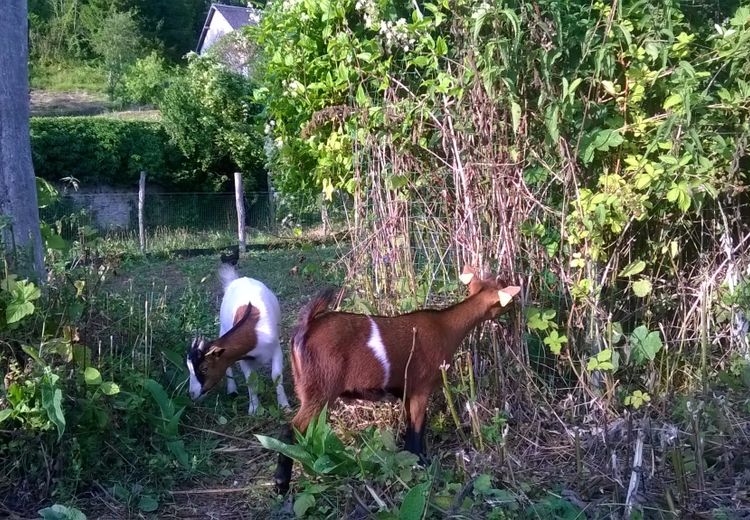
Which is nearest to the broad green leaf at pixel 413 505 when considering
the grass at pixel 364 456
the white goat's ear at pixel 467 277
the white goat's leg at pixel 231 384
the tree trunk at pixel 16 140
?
the grass at pixel 364 456

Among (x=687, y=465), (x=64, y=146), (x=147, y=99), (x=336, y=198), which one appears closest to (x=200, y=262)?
(x=336, y=198)

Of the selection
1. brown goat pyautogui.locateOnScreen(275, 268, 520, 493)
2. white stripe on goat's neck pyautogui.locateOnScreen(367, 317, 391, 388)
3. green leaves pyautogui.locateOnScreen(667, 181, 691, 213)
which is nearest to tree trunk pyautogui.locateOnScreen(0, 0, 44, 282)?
brown goat pyautogui.locateOnScreen(275, 268, 520, 493)

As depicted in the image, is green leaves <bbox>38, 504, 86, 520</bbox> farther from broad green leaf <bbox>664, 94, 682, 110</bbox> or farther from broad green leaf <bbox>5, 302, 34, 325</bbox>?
broad green leaf <bbox>664, 94, 682, 110</bbox>

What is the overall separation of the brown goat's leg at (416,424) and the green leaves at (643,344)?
1.26 m

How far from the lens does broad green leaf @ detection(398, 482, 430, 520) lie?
3260 millimetres

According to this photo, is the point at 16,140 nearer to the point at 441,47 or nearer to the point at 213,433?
the point at 213,433

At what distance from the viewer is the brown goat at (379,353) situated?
156 inches

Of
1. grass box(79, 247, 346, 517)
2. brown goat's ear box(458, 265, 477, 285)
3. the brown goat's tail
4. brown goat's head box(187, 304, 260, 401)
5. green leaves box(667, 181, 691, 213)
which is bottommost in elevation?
grass box(79, 247, 346, 517)

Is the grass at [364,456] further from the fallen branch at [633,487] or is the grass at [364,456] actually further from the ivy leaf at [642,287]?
the ivy leaf at [642,287]

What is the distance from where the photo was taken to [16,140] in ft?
16.3

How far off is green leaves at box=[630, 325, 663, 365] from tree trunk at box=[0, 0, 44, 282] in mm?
3476

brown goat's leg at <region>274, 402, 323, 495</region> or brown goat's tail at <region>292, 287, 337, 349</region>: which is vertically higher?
brown goat's tail at <region>292, 287, 337, 349</region>

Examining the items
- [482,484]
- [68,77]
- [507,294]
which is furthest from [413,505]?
[68,77]

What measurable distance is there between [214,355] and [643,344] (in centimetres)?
254
